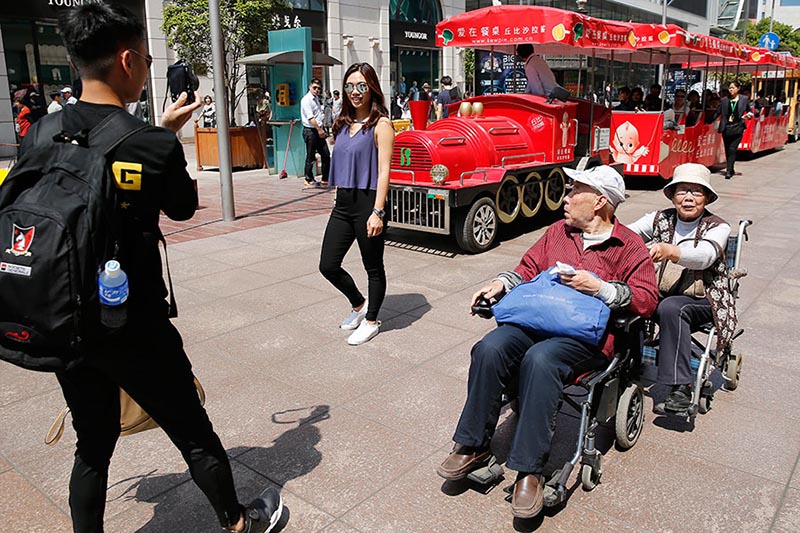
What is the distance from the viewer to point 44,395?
425 cm

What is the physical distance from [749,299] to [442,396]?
344 cm

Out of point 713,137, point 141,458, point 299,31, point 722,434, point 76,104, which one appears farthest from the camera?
point 713,137

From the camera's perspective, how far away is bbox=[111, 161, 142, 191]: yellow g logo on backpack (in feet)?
6.78

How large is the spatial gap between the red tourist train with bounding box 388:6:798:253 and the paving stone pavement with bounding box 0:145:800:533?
155 cm

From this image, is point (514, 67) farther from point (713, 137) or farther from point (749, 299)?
point (713, 137)

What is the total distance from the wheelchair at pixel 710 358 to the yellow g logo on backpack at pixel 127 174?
2.74 metres

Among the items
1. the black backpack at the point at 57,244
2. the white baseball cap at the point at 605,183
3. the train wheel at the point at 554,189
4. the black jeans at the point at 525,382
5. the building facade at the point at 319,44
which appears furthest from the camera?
the building facade at the point at 319,44

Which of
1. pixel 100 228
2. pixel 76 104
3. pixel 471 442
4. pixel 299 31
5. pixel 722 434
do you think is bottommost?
pixel 722 434

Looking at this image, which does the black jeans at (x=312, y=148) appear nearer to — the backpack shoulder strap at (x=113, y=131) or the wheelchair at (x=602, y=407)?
the wheelchair at (x=602, y=407)

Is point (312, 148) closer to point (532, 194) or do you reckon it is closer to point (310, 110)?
Result: point (310, 110)

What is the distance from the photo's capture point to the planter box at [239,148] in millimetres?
15148

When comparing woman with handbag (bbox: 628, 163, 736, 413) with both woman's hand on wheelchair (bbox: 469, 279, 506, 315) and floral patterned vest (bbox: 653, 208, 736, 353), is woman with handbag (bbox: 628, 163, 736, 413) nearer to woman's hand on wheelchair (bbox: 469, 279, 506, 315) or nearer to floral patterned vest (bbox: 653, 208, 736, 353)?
floral patterned vest (bbox: 653, 208, 736, 353)

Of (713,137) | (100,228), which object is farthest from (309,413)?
(713,137)

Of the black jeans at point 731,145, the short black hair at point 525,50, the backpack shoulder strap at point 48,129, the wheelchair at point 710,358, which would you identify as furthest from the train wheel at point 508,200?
A: the black jeans at point 731,145
